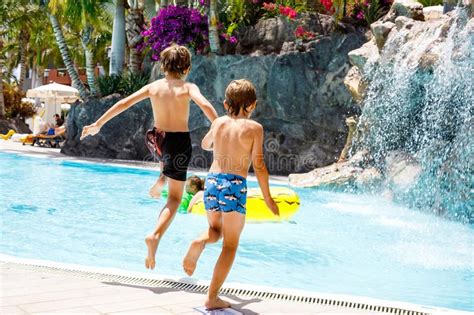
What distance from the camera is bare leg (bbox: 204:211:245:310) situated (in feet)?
13.0

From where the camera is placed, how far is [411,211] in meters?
12.0

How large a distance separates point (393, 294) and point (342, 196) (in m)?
7.81

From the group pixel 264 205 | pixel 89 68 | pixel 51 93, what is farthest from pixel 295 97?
pixel 51 93

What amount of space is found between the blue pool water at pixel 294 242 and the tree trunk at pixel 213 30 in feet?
24.5

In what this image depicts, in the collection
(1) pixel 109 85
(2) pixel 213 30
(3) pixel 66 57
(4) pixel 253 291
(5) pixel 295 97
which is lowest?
(4) pixel 253 291

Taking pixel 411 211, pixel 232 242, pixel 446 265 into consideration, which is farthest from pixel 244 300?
pixel 411 211

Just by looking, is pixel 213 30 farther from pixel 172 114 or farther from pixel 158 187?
pixel 172 114

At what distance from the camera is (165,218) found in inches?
190

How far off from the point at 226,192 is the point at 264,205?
16.6 ft

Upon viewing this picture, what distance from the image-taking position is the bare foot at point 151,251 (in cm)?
451

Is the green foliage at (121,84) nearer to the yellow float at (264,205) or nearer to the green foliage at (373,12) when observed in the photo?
the green foliage at (373,12)

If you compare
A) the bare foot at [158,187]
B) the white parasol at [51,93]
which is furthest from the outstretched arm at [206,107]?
the white parasol at [51,93]

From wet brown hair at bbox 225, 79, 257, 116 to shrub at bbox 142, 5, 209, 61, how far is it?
16226 mm

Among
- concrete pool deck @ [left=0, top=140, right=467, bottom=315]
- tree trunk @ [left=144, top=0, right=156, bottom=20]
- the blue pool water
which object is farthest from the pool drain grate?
tree trunk @ [left=144, top=0, right=156, bottom=20]
